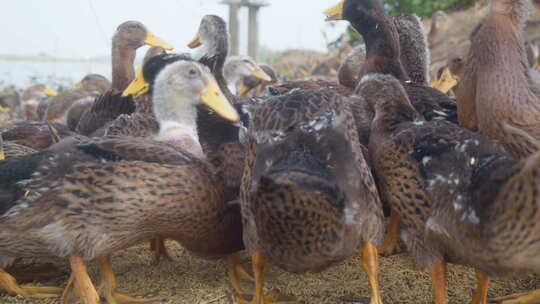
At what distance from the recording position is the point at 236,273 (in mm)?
3016

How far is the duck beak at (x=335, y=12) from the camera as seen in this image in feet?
15.6

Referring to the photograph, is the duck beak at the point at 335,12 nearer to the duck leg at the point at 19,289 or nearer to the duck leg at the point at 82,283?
the duck leg at the point at 82,283

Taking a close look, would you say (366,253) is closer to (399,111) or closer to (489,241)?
(489,241)

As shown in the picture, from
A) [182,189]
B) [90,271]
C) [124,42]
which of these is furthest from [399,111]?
[124,42]

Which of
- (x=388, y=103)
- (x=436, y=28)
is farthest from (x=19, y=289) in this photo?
(x=436, y=28)

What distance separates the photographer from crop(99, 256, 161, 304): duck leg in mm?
2748

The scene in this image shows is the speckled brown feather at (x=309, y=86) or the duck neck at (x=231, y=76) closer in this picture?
the speckled brown feather at (x=309, y=86)

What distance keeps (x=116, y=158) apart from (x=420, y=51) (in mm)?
3537

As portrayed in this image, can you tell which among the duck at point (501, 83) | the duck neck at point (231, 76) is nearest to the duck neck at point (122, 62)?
the duck neck at point (231, 76)

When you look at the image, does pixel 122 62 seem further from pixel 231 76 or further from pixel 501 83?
pixel 501 83

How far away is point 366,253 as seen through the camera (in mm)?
2434

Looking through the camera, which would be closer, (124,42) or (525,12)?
(525,12)

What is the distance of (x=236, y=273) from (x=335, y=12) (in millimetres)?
2923

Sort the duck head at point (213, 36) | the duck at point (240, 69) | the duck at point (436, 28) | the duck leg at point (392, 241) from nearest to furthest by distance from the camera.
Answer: the duck leg at point (392, 241), the duck head at point (213, 36), the duck at point (240, 69), the duck at point (436, 28)
